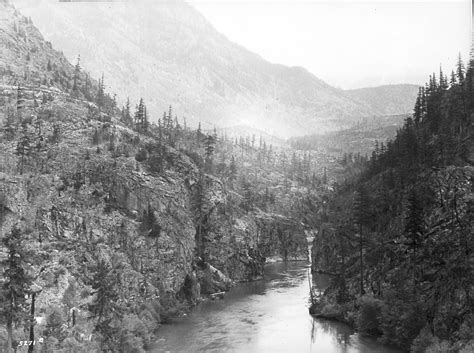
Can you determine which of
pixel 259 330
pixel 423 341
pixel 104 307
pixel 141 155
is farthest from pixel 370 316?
pixel 141 155

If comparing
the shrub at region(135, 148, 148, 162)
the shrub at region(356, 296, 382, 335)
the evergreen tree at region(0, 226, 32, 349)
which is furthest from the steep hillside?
the shrub at region(356, 296, 382, 335)

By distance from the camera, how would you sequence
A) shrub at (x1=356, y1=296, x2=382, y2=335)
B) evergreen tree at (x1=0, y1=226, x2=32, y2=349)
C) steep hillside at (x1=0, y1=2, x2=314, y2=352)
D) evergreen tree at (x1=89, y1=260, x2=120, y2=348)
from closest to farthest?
evergreen tree at (x1=0, y1=226, x2=32, y2=349) → evergreen tree at (x1=89, y1=260, x2=120, y2=348) → steep hillside at (x1=0, y1=2, x2=314, y2=352) → shrub at (x1=356, y1=296, x2=382, y2=335)

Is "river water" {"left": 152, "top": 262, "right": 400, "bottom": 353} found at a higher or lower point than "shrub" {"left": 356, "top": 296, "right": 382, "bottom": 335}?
lower

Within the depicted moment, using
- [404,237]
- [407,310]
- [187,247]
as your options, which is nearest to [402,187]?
[404,237]

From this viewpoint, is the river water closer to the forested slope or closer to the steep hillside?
the forested slope

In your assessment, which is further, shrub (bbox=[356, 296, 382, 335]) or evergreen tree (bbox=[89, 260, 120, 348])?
shrub (bbox=[356, 296, 382, 335])

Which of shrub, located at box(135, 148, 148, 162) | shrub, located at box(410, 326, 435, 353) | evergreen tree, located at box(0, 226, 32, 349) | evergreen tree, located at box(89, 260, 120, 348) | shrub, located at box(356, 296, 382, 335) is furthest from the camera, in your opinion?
shrub, located at box(135, 148, 148, 162)

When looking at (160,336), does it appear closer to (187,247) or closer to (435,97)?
(187,247)

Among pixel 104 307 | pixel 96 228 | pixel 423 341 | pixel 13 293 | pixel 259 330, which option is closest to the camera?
pixel 13 293

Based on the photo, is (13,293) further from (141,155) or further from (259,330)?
(141,155)
